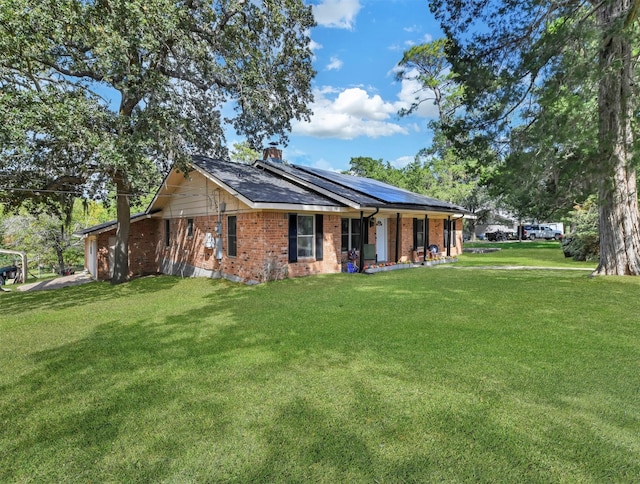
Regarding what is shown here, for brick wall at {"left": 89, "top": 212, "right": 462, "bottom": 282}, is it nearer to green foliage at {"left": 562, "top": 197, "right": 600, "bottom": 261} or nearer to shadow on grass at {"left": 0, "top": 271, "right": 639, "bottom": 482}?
shadow on grass at {"left": 0, "top": 271, "right": 639, "bottom": 482}

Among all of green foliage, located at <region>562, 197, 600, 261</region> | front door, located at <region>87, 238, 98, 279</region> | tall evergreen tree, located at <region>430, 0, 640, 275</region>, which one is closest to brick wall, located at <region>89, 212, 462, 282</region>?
front door, located at <region>87, 238, 98, 279</region>

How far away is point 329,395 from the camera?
3.29 m

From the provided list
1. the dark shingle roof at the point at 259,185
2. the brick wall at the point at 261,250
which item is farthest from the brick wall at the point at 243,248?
the dark shingle roof at the point at 259,185

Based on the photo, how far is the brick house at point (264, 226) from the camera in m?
10.6

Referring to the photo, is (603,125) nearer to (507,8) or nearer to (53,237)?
(507,8)

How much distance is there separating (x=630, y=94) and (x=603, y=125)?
0.98 metres

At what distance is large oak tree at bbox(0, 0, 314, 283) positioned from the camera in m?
8.00

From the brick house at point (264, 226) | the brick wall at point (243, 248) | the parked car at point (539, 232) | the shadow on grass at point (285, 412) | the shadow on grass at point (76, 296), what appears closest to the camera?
the shadow on grass at point (285, 412)

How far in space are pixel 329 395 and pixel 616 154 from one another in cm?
923

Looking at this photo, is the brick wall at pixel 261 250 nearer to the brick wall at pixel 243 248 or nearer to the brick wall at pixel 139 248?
the brick wall at pixel 243 248

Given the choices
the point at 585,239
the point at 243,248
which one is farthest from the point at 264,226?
the point at 585,239

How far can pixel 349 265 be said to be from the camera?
12.1m

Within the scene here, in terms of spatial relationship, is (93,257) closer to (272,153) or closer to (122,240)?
(122,240)

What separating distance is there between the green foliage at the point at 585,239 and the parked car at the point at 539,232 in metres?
23.6
